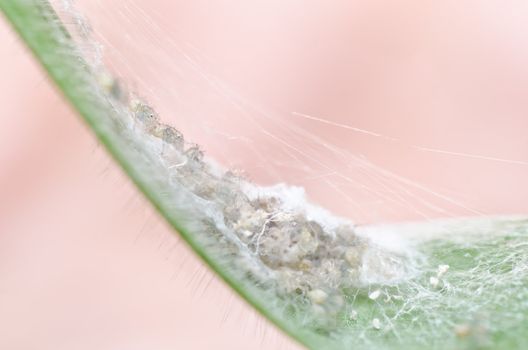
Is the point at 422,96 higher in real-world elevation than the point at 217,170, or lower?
higher

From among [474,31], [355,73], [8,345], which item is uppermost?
[474,31]

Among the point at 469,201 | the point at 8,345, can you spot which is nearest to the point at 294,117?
the point at 469,201

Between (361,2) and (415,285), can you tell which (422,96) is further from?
(415,285)

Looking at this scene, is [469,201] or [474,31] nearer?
[469,201]

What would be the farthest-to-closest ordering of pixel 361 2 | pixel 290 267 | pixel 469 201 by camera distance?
1. pixel 361 2
2. pixel 469 201
3. pixel 290 267

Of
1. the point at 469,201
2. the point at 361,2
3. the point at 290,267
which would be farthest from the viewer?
the point at 361,2

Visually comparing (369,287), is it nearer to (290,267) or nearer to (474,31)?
(290,267)
